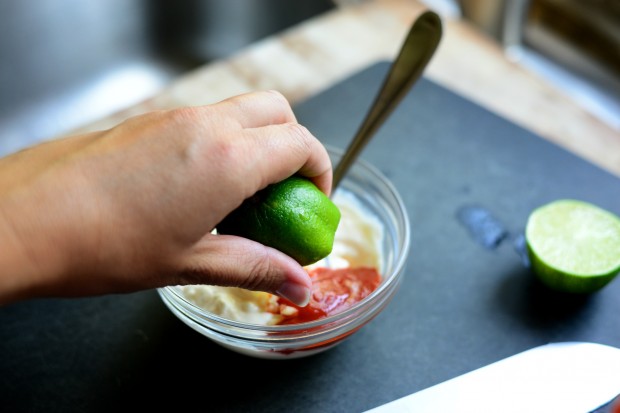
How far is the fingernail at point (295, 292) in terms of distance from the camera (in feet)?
2.40

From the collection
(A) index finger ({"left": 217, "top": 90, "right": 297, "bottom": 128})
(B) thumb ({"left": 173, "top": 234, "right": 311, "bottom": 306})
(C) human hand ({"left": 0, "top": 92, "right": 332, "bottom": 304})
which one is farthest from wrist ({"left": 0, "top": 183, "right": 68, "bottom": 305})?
(A) index finger ({"left": 217, "top": 90, "right": 297, "bottom": 128})

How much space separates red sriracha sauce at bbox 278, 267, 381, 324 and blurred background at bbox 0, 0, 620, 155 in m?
0.84

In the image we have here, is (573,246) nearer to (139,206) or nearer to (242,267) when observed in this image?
(242,267)

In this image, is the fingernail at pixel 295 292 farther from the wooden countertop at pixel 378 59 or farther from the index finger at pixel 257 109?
the wooden countertop at pixel 378 59

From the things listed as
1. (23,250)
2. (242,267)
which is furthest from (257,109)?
(23,250)

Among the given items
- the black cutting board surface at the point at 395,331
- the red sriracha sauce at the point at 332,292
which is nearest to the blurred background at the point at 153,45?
the black cutting board surface at the point at 395,331

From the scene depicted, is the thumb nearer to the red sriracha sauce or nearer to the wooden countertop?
the red sriracha sauce

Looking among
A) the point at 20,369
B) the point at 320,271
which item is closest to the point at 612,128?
the point at 320,271

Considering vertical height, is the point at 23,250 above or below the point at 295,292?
above

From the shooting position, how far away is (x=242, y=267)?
0.70 meters

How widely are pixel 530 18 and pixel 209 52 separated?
874mm

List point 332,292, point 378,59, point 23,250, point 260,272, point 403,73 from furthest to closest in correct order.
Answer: point 378,59 < point 403,73 < point 332,292 < point 260,272 < point 23,250

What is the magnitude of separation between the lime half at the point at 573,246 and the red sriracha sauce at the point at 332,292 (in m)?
0.25

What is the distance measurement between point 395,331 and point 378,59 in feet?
2.29
